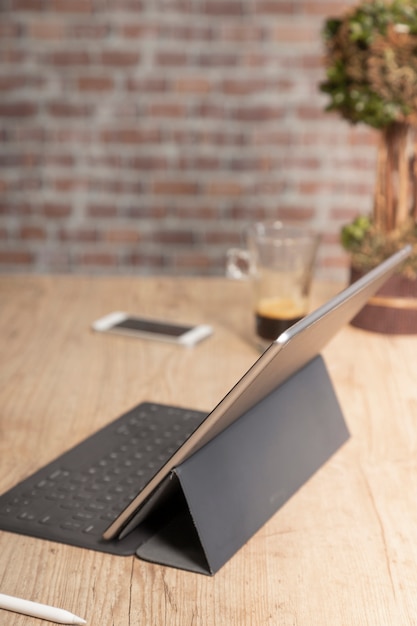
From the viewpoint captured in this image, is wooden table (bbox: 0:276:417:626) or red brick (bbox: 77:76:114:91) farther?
red brick (bbox: 77:76:114:91)

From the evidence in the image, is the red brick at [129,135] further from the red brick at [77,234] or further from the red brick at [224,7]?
the red brick at [224,7]

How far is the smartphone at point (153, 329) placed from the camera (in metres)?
1.53

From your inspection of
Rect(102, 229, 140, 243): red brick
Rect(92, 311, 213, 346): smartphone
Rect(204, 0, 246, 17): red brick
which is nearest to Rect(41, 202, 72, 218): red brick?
Rect(102, 229, 140, 243): red brick

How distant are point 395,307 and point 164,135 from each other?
67.7 inches

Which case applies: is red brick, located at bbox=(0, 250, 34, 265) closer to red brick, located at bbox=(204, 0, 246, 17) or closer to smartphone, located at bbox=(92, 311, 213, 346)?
red brick, located at bbox=(204, 0, 246, 17)

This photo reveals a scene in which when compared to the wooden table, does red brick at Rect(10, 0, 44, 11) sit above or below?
above

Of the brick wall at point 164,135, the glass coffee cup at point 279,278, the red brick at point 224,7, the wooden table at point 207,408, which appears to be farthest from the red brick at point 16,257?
the glass coffee cup at point 279,278

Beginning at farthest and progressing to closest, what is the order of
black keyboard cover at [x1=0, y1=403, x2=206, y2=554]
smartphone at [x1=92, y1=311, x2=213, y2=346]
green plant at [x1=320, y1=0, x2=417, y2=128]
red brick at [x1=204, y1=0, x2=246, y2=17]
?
red brick at [x1=204, y1=0, x2=246, y2=17], smartphone at [x1=92, y1=311, x2=213, y2=346], green plant at [x1=320, y1=0, x2=417, y2=128], black keyboard cover at [x1=0, y1=403, x2=206, y2=554]

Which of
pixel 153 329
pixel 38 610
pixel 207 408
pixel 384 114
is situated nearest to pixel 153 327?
pixel 153 329

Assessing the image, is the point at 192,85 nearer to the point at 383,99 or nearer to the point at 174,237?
the point at 174,237

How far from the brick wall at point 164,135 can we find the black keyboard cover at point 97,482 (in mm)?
1984

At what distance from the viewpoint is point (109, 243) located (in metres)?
3.18

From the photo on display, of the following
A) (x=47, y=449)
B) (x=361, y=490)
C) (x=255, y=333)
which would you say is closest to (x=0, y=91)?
(x=255, y=333)

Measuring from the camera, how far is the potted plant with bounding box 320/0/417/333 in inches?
56.4
